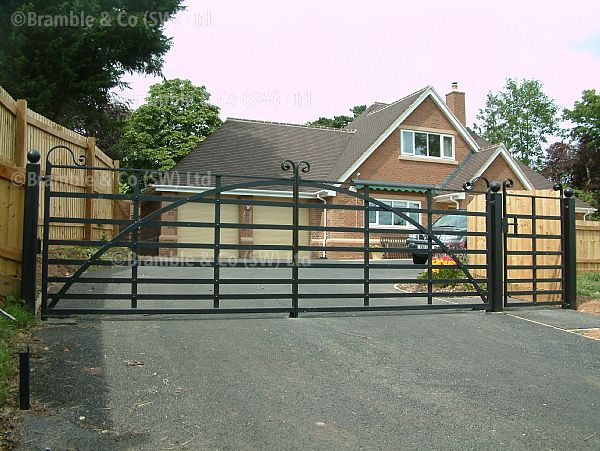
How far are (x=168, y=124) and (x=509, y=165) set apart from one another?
23387 millimetres

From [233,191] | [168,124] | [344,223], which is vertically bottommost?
[344,223]

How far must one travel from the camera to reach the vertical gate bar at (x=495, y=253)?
28.5 feet

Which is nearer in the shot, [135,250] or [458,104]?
[135,250]

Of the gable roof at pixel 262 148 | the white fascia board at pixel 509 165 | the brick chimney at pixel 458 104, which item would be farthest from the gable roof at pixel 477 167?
the gable roof at pixel 262 148

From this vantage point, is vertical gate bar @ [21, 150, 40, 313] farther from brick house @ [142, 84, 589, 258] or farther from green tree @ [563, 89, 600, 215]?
green tree @ [563, 89, 600, 215]

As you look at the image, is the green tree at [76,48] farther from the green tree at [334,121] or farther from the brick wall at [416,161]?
the green tree at [334,121]

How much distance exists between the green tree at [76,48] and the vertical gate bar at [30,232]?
9.58 m

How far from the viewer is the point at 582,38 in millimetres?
11938

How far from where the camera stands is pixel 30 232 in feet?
21.9

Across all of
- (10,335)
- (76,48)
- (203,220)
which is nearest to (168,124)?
(203,220)

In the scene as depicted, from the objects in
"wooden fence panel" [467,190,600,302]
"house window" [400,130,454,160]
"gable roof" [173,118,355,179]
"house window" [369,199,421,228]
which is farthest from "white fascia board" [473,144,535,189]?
"wooden fence panel" [467,190,600,302]

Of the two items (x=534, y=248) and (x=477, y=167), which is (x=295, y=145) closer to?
(x=477, y=167)

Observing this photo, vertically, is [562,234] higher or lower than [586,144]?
lower

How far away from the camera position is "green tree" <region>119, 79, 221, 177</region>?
3709 cm
